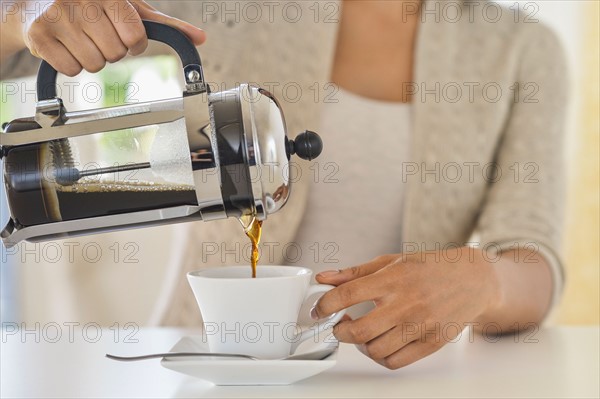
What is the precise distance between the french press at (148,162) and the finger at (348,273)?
15 centimetres

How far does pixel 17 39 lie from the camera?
94 centimetres

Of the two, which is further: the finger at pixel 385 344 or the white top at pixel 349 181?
the white top at pixel 349 181

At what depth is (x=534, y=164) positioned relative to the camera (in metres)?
1.27

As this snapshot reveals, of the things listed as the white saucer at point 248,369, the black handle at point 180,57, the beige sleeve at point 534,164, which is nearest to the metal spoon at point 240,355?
the white saucer at point 248,369

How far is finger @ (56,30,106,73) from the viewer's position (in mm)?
698

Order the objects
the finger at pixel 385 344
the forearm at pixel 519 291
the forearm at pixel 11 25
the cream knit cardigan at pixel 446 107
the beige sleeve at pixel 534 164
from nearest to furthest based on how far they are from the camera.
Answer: the finger at pixel 385 344
the forearm at pixel 11 25
the forearm at pixel 519 291
the beige sleeve at pixel 534 164
the cream knit cardigan at pixel 446 107

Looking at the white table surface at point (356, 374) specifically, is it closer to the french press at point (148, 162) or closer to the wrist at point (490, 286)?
the wrist at point (490, 286)

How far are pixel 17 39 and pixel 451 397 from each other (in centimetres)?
68

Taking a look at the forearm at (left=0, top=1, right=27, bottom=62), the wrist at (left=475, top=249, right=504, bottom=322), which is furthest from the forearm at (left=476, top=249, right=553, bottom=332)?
the forearm at (left=0, top=1, right=27, bottom=62)

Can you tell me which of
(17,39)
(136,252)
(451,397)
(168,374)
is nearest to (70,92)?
(136,252)

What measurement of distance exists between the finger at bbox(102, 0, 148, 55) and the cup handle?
298 mm

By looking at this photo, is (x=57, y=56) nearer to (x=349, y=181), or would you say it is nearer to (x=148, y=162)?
(x=148, y=162)

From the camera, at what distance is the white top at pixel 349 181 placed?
4.30 ft

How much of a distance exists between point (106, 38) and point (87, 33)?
0.02 meters
